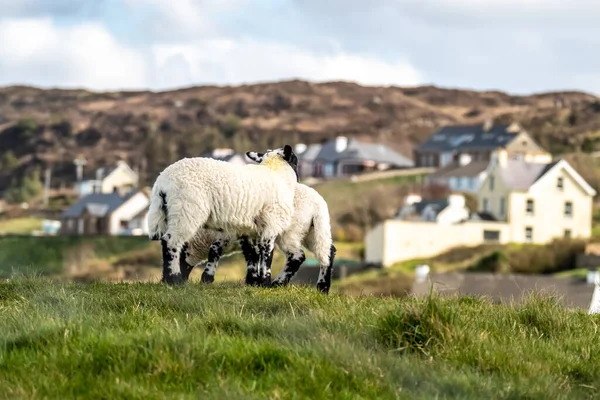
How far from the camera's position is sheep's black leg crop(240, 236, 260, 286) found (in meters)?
14.2

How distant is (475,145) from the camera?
147 metres

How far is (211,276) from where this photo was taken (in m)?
14.4

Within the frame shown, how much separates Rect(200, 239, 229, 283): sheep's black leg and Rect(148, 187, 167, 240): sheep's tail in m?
0.91

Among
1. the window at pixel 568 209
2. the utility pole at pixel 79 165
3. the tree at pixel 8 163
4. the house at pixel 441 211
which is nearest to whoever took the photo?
the window at pixel 568 209

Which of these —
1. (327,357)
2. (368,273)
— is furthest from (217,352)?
(368,273)

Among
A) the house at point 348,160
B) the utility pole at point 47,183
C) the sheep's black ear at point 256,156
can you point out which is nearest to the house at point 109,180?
the utility pole at point 47,183

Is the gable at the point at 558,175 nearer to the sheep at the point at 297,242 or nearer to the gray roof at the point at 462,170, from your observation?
the gray roof at the point at 462,170

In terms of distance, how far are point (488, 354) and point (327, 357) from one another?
1557 millimetres

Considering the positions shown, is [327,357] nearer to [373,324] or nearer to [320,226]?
[373,324]

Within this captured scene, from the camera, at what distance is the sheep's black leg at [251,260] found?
14.2 m

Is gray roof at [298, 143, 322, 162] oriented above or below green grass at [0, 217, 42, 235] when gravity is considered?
above

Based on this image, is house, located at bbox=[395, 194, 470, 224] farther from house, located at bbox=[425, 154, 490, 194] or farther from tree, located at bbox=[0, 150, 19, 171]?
tree, located at bbox=[0, 150, 19, 171]

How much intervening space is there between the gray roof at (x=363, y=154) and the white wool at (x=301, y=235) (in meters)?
138

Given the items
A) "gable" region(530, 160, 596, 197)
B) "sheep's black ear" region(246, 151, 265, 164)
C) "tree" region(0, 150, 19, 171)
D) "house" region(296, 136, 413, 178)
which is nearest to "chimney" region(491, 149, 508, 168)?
"gable" region(530, 160, 596, 197)
